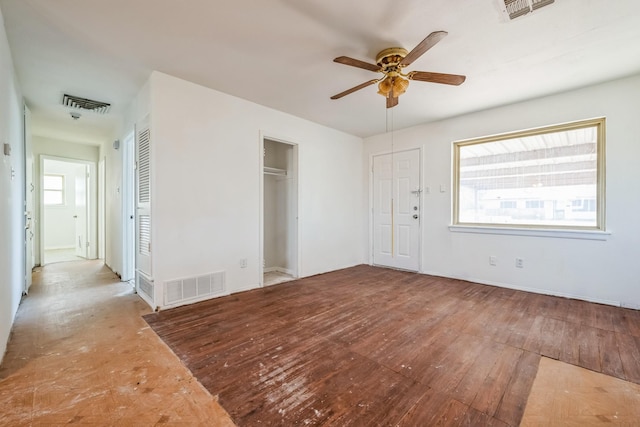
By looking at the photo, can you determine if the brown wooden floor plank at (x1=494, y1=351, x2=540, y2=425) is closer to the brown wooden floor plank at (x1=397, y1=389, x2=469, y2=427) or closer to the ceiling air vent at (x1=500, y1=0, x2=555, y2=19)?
the brown wooden floor plank at (x1=397, y1=389, x2=469, y2=427)

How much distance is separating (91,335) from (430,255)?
440 cm

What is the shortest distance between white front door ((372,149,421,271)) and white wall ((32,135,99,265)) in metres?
5.92

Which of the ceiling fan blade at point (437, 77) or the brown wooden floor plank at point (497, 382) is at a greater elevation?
the ceiling fan blade at point (437, 77)

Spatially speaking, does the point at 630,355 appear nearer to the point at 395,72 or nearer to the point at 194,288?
the point at 395,72

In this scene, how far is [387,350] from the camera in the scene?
207cm

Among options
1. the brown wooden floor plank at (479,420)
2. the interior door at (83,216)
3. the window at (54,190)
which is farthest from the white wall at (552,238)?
the window at (54,190)

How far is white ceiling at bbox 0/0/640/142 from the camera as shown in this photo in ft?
6.42

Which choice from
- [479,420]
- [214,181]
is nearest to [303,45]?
[214,181]

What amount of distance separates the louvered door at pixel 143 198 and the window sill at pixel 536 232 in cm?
421

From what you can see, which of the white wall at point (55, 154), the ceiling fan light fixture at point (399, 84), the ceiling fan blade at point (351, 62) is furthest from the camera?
the white wall at point (55, 154)

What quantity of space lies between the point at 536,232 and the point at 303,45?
11.9 feet

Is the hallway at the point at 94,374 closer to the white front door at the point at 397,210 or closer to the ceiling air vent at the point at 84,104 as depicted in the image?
the ceiling air vent at the point at 84,104

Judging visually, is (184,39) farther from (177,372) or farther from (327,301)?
(327,301)

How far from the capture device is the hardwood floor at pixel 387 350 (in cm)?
147
